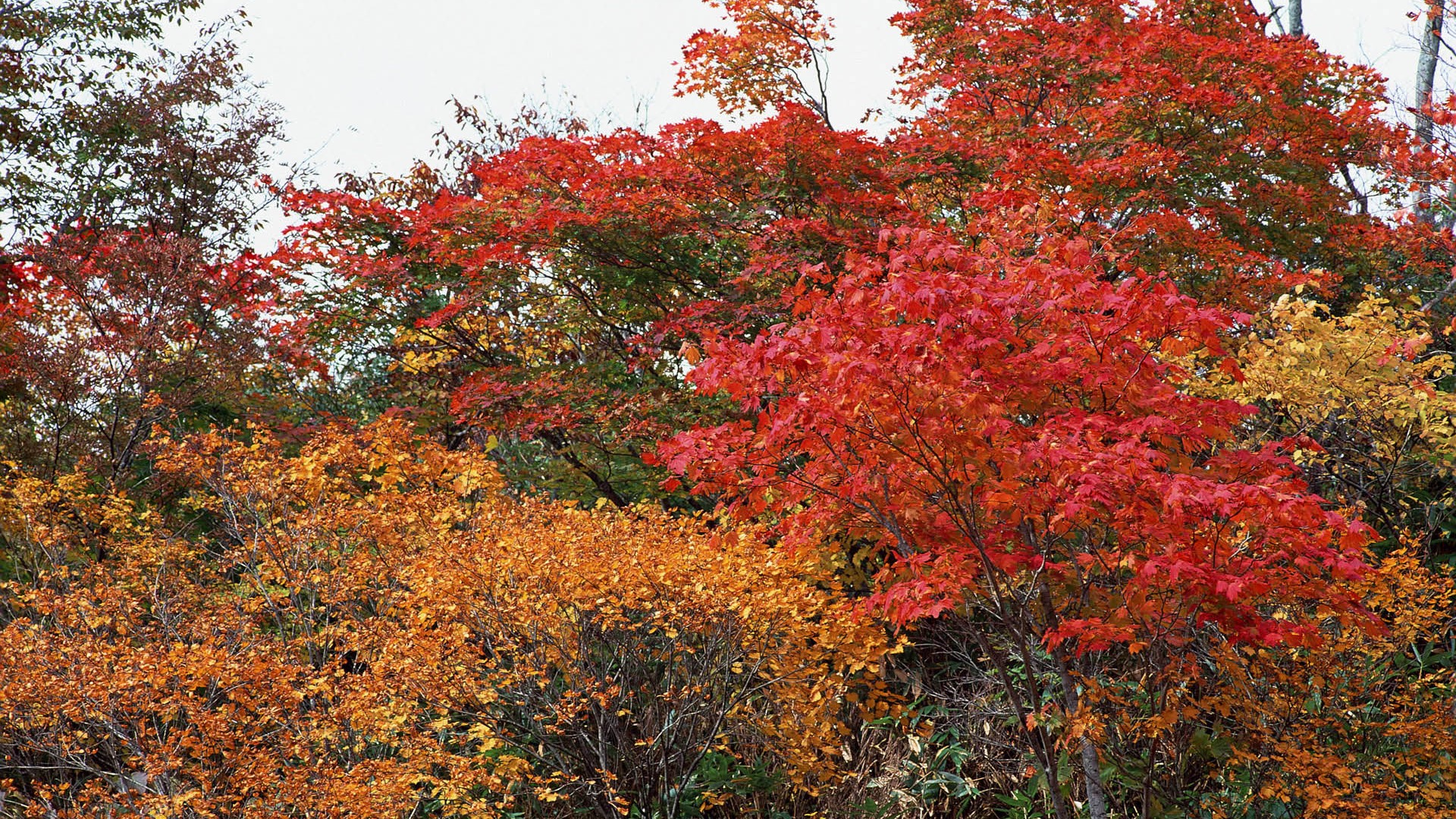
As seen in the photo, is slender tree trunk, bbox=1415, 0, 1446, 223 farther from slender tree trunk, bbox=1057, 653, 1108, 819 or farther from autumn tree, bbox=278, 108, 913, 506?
slender tree trunk, bbox=1057, 653, 1108, 819

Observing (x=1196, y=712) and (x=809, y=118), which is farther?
(x=809, y=118)

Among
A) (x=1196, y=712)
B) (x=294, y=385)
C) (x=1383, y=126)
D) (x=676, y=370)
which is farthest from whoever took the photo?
(x=294, y=385)

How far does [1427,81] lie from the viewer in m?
13.2

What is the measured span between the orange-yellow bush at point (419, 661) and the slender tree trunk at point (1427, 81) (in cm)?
738

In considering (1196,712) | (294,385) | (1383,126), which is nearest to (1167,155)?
(1383,126)

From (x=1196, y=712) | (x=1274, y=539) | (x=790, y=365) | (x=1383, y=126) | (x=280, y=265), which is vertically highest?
(x=1383, y=126)

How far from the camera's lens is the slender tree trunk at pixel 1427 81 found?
32.1 feet

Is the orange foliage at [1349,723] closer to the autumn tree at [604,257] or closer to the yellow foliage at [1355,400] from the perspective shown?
the yellow foliage at [1355,400]

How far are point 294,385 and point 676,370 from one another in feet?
15.9

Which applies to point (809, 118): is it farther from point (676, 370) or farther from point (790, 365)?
point (790, 365)

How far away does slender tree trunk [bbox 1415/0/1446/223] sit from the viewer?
9789mm

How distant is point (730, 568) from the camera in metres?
5.39

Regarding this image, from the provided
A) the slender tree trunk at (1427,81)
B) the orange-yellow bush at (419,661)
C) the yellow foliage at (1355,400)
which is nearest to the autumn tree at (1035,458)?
the orange-yellow bush at (419,661)

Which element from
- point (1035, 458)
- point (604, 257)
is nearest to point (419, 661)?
point (1035, 458)
